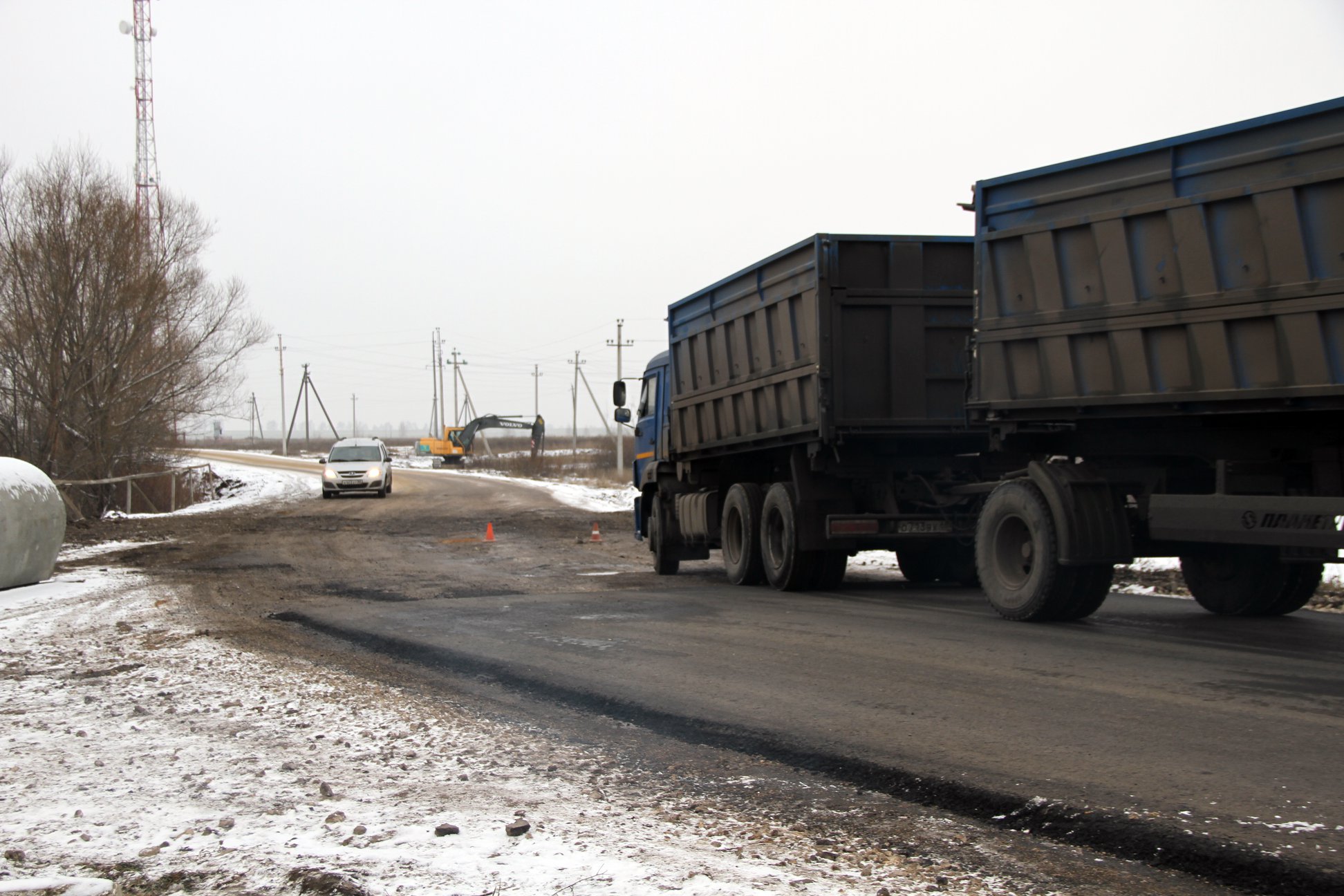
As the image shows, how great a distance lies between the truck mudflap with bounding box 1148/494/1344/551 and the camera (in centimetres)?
720

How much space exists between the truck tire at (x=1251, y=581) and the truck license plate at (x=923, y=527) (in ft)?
7.82

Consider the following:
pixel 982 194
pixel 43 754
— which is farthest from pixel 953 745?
pixel 982 194

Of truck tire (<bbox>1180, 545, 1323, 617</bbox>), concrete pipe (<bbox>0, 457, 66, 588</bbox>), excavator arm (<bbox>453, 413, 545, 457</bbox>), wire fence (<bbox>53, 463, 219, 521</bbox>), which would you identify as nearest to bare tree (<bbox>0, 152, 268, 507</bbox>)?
wire fence (<bbox>53, 463, 219, 521</bbox>)

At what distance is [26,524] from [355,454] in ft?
81.8

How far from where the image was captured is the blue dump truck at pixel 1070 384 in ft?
23.8

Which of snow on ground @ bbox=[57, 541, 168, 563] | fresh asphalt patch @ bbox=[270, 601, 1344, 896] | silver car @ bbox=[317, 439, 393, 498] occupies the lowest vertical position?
fresh asphalt patch @ bbox=[270, 601, 1344, 896]

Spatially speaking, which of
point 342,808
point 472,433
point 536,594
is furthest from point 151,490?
point 472,433

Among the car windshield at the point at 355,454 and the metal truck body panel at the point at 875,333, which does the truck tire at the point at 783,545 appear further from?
the car windshield at the point at 355,454

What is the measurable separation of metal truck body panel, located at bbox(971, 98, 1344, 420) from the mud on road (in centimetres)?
433

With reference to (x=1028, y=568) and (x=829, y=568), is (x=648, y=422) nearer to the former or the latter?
(x=829, y=568)

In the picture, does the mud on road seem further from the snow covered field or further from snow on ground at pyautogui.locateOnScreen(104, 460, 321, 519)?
snow on ground at pyautogui.locateOnScreen(104, 460, 321, 519)

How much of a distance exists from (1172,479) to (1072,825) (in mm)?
5136

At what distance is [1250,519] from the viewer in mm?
7602

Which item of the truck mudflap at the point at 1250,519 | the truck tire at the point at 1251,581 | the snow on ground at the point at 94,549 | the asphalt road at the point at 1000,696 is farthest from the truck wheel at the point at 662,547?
the snow on ground at the point at 94,549
